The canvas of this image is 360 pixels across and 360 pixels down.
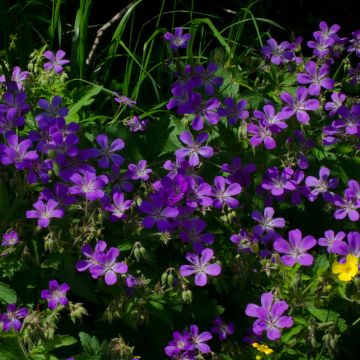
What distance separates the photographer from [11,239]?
204 centimetres

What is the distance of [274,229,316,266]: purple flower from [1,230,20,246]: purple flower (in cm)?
74

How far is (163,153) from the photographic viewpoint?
2.46m

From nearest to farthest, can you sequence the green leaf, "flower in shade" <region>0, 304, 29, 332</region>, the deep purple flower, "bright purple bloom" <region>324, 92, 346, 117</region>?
"flower in shade" <region>0, 304, 29, 332</region>, the green leaf, the deep purple flower, "bright purple bloom" <region>324, 92, 346, 117</region>

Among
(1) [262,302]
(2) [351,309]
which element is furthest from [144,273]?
(2) [351,309]

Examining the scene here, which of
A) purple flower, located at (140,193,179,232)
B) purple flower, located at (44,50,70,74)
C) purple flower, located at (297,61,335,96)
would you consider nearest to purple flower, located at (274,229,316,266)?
purple flower, located at (140,193,179,232)

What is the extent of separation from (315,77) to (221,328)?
929 millimetres

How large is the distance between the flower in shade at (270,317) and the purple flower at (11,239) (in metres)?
0.68

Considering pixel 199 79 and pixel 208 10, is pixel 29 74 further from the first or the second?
pixel 208 10

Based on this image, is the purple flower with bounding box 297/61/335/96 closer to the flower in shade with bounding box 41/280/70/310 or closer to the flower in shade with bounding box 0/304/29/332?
the flower in shade with bounding box 41/280/70/310

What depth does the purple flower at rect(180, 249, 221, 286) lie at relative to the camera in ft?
6.64

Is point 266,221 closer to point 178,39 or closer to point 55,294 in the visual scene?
point 55,294

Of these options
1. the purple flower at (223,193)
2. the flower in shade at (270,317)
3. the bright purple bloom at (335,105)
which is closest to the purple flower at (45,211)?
the purple flower at (223,193)

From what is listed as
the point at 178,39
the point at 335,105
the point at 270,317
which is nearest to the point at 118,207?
the point at 270,317

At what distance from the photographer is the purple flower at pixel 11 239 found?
2.03 meters
